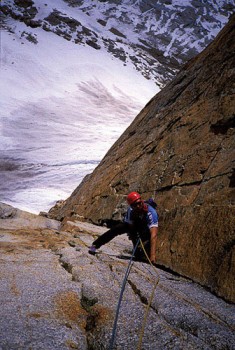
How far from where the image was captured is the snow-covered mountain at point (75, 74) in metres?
24.6

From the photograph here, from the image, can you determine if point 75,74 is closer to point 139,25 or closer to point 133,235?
point 139,25

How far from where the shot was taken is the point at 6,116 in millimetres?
35969

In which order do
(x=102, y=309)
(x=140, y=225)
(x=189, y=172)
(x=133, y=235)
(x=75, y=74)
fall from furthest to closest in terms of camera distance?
1. (x=75, y=74)
2. (x=189, y=172)
3. (x=133, y=235)
4. (x=140, y=225)
5. (x=102, y=309)

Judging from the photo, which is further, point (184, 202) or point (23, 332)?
point (184, 202)

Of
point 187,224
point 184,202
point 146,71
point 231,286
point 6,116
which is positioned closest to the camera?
point 231,286

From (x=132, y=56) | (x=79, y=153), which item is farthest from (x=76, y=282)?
(x=132, y=56)

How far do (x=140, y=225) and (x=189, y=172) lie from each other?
5.19 ft

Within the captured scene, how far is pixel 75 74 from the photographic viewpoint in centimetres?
5256

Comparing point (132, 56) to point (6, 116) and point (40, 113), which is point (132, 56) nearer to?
point (40, 113)

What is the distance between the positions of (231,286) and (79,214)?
6.70 meters

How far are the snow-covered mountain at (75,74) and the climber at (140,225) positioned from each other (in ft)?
41.7

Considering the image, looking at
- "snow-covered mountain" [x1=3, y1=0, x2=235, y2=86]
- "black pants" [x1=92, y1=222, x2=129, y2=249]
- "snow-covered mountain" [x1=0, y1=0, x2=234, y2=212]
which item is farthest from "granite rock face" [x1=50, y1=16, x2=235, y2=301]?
"snow-covered mountain" [x1=3, y1=0, x2=235, y2=86]

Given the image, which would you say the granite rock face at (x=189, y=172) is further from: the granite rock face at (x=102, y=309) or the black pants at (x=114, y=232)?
the black pants at (x=114, y=232)

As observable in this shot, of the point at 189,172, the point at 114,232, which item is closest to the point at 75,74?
the point at 189,172
